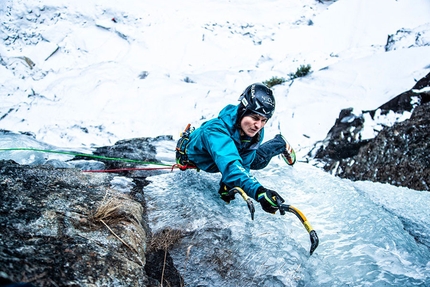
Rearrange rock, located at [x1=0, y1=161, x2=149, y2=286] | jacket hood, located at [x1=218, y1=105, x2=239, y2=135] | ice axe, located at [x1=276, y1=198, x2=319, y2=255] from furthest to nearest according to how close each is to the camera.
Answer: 1. jacket hood, located at [x1=218, y1=105, x2=239, y2=135]
2. ice axe, located at [x1=276, y1=198, x2=319, y2=255]
3. rock, located at [x1=0, y1=161, x2=149, y2=286]

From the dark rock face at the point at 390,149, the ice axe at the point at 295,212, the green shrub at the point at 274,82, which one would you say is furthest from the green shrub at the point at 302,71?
the ice axe at the point at 295,212

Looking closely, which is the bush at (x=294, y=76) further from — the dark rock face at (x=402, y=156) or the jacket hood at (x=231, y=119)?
the jacket hood at (x=231, y=119)

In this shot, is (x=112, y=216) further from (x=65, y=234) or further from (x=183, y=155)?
(x=183, y=155)

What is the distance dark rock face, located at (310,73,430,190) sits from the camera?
3.57 m

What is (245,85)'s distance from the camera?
35.0 ft

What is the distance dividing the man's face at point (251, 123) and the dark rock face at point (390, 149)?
7.61 ft

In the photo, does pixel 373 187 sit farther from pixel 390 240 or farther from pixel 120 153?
pixel 120 153

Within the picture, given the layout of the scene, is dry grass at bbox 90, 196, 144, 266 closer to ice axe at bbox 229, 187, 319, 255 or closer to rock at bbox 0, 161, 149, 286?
rock at bbox 0, 161, 149, 286

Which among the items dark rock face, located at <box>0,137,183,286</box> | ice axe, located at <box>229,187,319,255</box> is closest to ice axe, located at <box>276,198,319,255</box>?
ice axe, located at <box>229,187,319,255</box>

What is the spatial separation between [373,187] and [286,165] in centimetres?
96

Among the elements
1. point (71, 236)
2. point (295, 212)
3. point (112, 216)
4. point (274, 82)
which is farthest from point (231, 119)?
point (274, 82)

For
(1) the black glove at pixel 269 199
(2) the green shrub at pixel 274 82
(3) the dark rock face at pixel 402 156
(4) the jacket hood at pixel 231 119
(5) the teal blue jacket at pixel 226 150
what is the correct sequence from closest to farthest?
(1) the black glove at pixel 269 199 → (5) the teal blue jacket at pixel 226 150 → (4) the jacket hood at pixel 231 119 → (3) the dark rock face at pixel 402 156 → (2) the green shrub at pixel 274 82

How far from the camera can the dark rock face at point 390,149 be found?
3566 mm

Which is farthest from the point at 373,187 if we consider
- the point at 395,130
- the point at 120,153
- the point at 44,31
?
the point at 44,31
